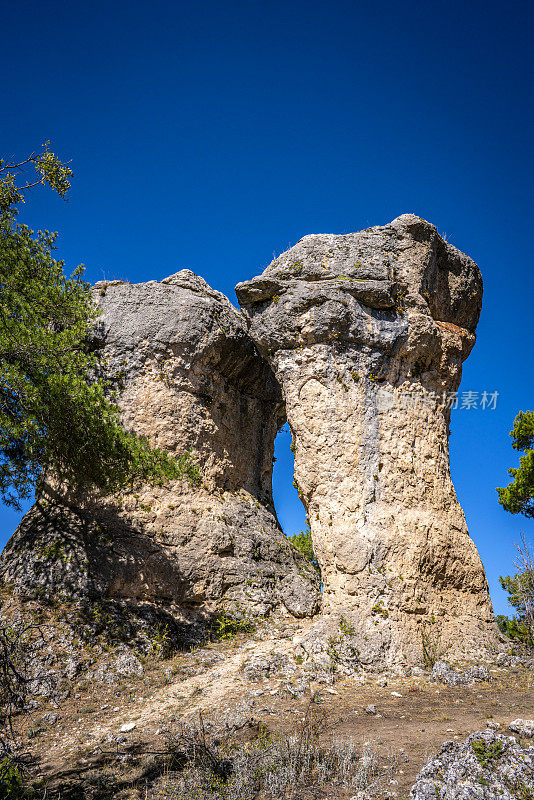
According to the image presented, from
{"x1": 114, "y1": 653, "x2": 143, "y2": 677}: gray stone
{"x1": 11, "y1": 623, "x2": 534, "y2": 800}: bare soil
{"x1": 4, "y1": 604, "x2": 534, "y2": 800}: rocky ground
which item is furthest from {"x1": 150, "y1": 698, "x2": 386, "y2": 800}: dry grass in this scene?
{"x1": 114, "y1": 653, "x2": 143, "y2": 677}: gray stone

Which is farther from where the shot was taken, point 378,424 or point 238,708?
point 378,424

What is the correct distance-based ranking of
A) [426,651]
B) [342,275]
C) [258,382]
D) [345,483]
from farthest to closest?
[258,382]
[342,275]
[345,483]
[426,651]

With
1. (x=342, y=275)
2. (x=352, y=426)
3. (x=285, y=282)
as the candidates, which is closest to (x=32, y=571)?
(x=352, y=426)

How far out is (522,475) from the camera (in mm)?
16625

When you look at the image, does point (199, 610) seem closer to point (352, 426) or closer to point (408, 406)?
point (352, 426)

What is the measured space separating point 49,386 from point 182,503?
15.3ft

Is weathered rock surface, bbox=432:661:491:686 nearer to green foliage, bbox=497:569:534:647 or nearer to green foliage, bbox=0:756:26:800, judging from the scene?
green foliage, bbox=497:569:534:647

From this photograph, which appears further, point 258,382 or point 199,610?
point 258,382

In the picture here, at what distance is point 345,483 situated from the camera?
1150cm

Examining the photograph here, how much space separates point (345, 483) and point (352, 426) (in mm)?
1182

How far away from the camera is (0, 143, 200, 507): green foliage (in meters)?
9.26

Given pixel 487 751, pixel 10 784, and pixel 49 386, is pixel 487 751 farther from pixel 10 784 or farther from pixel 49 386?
pixel 49 386

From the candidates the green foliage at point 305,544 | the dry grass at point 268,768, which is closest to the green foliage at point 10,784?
the dry grass at point 268,768


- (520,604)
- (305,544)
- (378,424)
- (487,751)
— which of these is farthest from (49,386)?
(305,544)
